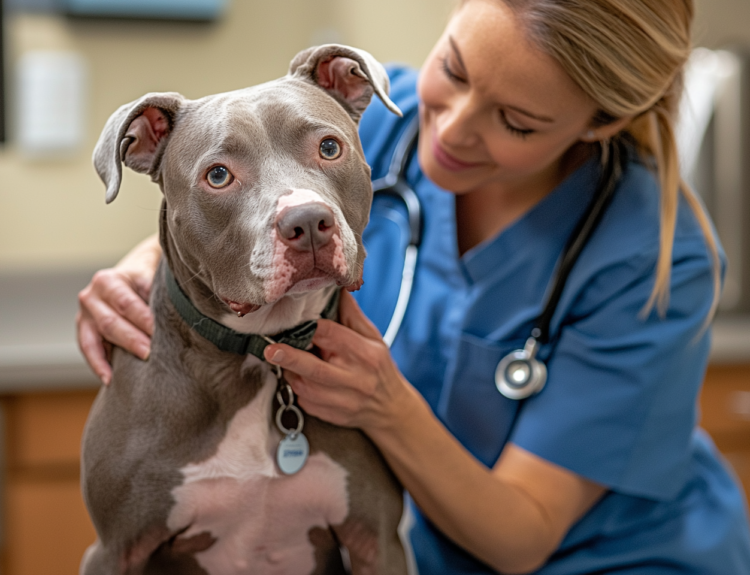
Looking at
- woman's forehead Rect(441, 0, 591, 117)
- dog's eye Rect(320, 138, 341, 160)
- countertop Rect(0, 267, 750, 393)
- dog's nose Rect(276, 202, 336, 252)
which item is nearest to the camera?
dog's nose Rect(276, 202, 336, 252)

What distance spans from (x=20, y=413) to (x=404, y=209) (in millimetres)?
1126

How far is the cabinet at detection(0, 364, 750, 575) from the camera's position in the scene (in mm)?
1929

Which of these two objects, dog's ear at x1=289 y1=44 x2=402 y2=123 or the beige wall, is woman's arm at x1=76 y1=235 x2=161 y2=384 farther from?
the beige wall

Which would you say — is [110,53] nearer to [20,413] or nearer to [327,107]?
[20,413]

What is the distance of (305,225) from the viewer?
2.59ft

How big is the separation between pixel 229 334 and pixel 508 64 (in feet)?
1.71

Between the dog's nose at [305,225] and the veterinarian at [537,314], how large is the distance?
237 mm

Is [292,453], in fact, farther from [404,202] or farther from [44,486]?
[44,486]

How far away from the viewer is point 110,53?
2.47 metres

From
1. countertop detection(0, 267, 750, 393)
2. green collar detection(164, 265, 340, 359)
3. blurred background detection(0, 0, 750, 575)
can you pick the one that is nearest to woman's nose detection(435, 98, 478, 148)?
green collar detection(164, 265, 340, 359)

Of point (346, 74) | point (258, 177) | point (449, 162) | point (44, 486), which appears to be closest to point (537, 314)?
point (449, 162)

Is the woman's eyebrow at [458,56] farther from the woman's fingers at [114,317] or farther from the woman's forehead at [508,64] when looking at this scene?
the woman's fingers at [114,317]

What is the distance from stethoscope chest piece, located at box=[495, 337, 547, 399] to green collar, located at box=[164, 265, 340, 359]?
0.38m

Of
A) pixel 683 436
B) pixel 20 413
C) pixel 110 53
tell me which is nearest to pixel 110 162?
pixel 683 436
